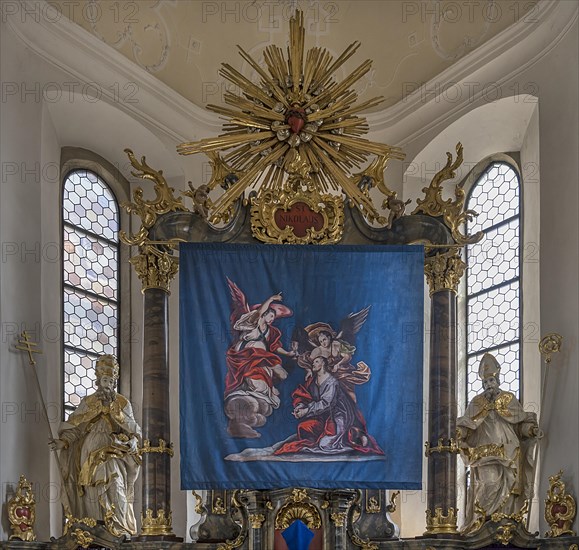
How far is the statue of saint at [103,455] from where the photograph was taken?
14.1 m

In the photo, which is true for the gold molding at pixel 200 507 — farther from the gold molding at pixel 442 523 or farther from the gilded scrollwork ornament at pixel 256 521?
the gold molding at pixel 442 523

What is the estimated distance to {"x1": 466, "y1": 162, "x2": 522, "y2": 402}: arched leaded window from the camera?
15836mm

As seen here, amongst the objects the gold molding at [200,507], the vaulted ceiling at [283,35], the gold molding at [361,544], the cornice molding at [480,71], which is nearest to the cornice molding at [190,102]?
the cornice molding at [480,71]

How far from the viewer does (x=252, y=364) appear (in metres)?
14.3

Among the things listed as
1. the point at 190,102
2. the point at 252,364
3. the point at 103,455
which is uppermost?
the point at 190,102

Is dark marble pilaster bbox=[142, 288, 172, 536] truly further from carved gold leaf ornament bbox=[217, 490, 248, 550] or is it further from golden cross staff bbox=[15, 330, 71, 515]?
golden cross staff bbox=[15, 330, 71, 515]

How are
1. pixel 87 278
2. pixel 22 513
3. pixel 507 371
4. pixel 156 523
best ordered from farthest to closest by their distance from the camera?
1. pixel 87 278
2. pixel 507 371
3. pixel 156 523
4. pixel 22 513

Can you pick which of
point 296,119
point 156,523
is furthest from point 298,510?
point 296,119

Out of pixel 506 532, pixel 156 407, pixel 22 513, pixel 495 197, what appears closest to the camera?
pixel 506 532

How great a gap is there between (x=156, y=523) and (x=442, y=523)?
7.72ft

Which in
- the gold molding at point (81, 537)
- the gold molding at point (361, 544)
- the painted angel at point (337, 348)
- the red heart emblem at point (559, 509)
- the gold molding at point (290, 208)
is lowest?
the gold molding at point (361, 544)

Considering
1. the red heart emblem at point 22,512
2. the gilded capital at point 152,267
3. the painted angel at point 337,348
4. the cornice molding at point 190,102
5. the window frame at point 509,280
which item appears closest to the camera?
the red heart emblem at point 22,512

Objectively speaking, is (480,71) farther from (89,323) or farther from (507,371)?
(89,323)

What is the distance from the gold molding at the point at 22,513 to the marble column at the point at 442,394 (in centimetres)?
326
